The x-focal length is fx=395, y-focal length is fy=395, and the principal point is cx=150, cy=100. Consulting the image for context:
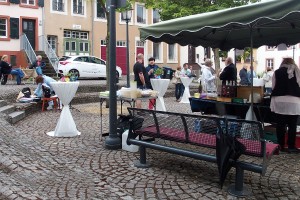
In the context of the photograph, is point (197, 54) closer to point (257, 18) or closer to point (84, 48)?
point (84, 48)

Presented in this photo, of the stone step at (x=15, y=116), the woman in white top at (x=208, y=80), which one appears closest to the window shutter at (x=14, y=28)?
the stone step at (x=15, y=116)

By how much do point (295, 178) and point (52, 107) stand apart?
340 inches

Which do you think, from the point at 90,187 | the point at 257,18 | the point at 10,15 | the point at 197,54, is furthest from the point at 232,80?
the point at 197,54

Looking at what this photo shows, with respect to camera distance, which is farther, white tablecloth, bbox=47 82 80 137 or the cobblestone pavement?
white tablecloth, bbox=47 82 80 137

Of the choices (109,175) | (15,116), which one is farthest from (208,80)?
(109,175)

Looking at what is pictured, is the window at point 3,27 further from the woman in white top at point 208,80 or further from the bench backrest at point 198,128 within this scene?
the bench backrest at point 198,128

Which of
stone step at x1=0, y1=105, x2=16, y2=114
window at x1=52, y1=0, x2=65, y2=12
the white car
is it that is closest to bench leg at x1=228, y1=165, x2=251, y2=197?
stone step at x1=0, y1=105, x2=16, y2=114

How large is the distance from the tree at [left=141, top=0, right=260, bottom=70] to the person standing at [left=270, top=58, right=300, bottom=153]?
14.9 meters

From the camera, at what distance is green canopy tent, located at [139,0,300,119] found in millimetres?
5340

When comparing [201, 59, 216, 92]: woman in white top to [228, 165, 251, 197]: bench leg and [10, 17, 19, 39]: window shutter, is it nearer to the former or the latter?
[228, 165, 251, 197]: bench leg

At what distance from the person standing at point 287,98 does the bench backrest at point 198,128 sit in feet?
6.92

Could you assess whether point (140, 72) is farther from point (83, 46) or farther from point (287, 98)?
point (83, 46)

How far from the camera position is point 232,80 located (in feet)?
31.0

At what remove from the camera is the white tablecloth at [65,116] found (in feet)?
26.1
